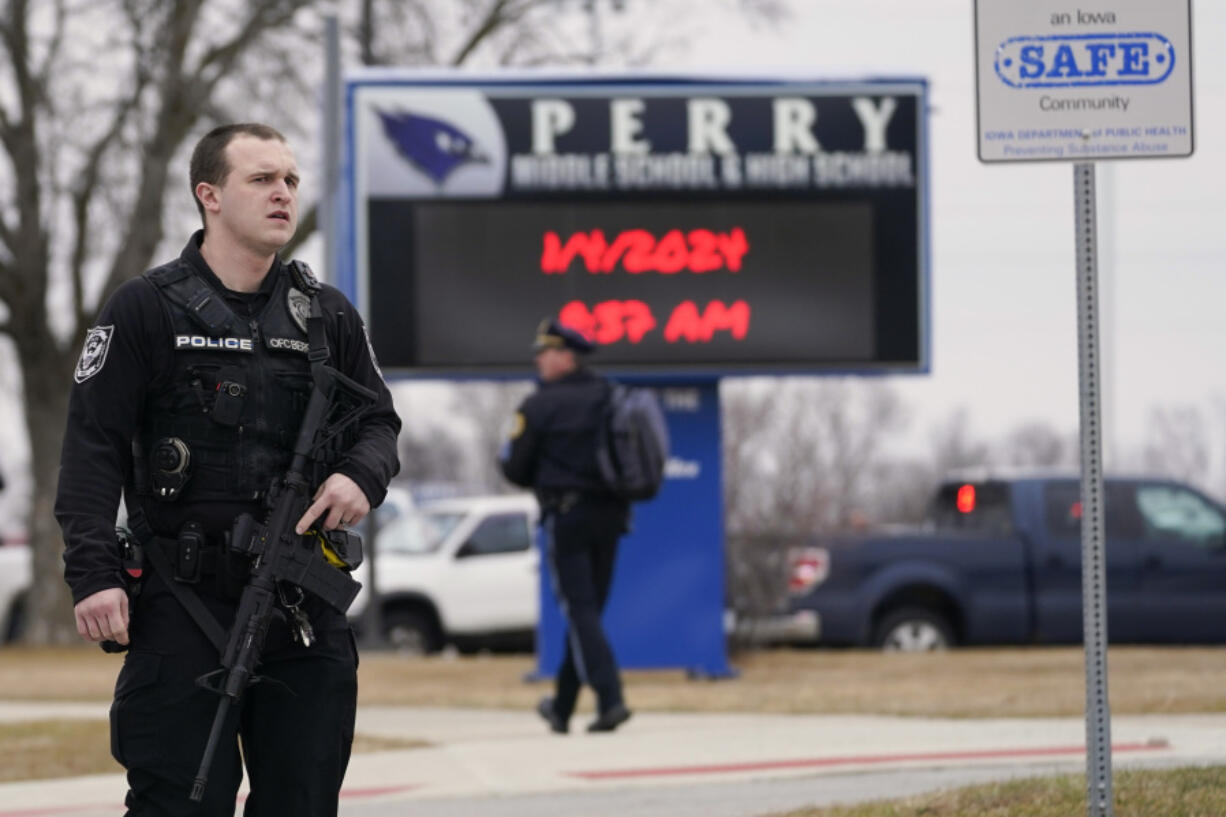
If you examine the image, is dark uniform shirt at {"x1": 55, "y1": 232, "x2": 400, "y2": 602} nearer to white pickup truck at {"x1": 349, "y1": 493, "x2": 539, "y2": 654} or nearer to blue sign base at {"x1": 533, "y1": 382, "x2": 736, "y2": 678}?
blue sign base at {"x1": 533, "y1": 382, "x2": 736, "y2": 678}

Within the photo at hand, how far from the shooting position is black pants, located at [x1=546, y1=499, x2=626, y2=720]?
381 inches

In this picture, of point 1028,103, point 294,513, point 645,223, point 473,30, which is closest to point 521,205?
point 645,223

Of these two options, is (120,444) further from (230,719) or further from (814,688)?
(814,688)

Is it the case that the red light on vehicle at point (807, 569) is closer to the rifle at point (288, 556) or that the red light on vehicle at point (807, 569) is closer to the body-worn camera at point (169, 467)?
the rifle at point (288, 556)

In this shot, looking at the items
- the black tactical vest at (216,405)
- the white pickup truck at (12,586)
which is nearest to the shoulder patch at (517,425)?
the black tactical vest at (216,405)

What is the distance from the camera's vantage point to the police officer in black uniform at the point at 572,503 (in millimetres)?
9734

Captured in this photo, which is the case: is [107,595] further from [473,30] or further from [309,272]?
[473,30]

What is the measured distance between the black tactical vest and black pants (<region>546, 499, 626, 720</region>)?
520 cm

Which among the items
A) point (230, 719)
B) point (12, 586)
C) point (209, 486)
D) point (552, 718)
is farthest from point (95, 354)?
point (12, 586)

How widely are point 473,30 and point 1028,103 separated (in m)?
19.9

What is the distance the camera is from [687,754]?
356 inches

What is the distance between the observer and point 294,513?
4.50m

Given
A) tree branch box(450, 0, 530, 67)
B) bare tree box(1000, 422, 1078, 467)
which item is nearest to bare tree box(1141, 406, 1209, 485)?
bare tree box(1000, 422, 1078, 467)

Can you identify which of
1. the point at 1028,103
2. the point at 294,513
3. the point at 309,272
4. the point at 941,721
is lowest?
the point at 941,721
